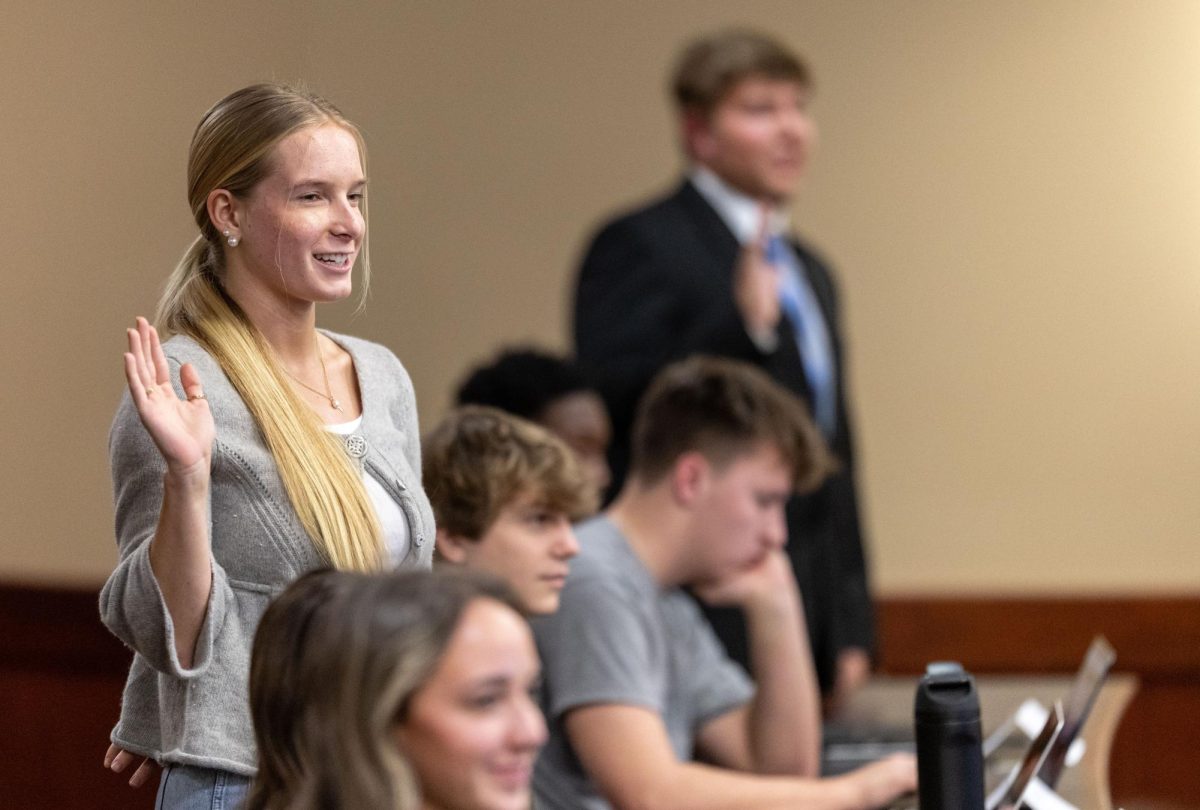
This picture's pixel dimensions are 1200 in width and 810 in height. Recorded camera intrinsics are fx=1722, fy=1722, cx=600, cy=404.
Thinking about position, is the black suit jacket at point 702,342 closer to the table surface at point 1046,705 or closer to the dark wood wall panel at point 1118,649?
the table surface at point 1046,705

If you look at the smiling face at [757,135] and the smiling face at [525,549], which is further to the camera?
the smiling face at [757,135]

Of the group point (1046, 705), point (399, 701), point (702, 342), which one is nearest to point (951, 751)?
point (399, 701)

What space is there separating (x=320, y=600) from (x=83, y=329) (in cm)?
81

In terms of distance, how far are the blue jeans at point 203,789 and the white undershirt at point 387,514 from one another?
215 millimetres

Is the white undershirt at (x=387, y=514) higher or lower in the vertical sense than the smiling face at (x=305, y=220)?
lower

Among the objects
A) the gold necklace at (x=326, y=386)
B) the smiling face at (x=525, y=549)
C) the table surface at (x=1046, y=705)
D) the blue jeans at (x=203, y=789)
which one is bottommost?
the table surface at (x=1046, y=705)

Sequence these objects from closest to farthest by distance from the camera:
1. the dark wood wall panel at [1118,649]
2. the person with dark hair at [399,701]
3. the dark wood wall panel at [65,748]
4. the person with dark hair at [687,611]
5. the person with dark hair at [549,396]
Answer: the person with dark hair at [399,701], the dark wood wall panel at [65,748], the person with dark hair at [687,611], the person with dark hair at [549,396], the dark wood wall panel at [1118,649]

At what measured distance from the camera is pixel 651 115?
16.7ft

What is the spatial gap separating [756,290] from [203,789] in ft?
7.93

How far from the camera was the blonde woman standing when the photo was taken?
4.33ft

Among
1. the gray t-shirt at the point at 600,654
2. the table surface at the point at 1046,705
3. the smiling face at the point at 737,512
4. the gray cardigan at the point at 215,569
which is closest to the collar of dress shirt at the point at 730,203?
the table surface at the point at 1046,705

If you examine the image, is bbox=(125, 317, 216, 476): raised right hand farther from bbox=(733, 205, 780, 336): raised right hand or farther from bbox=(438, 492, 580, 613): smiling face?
bbox=(733, 205, 780, 336): raised right hand

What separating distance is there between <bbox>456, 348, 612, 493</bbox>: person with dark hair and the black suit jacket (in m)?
0.32

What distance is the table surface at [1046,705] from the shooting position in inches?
86.9
